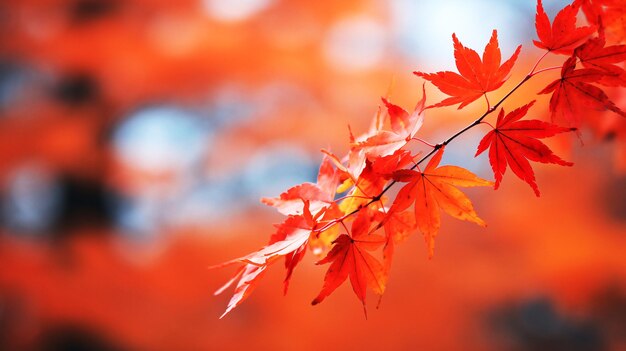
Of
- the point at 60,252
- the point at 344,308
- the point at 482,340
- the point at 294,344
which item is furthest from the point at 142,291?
the point at 482,340

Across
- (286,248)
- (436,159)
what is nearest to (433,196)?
(436,159)

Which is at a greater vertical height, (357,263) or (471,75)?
(471,75)

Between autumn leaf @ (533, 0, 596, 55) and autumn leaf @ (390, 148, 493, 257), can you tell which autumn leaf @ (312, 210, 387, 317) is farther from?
autumn leaf @ (533, 0, 596, 55)

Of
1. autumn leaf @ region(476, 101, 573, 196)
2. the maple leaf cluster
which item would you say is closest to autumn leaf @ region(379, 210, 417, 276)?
the maple leaf cluster

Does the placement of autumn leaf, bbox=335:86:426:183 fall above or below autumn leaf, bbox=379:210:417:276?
above

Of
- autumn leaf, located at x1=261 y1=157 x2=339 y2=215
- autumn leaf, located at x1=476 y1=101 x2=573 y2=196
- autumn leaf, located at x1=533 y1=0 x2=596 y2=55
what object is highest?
autumn leaf, located at x1=533 y1=0 x2=596 y2=55

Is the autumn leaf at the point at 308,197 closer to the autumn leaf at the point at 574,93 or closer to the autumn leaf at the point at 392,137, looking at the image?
the autumn leaf at the point at 392,137

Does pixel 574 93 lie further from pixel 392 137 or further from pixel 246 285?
pixel 246 285
